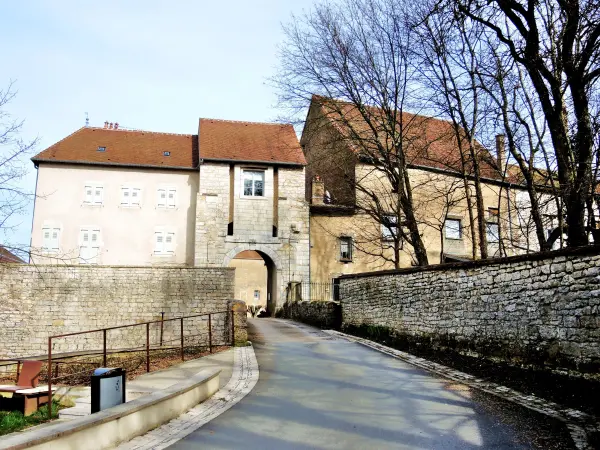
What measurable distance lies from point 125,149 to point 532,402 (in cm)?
2900

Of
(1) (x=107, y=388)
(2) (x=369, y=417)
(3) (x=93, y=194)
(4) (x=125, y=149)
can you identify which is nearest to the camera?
(2) (x=369, y=417)

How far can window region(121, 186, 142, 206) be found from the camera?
3025 centimetres

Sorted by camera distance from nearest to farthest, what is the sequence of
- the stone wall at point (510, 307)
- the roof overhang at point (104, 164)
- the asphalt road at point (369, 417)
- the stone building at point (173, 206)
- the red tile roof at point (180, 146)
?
the asphalt road at point (369, 417) → the stone wall at point (510, 307) → the stone building at point (173, 206) → the roof overhang at point (104, 164) → the red tile roof at point (180, 146)

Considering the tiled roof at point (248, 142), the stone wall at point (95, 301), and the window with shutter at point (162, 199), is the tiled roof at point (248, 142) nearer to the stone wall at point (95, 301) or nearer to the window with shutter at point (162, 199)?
the window with shutter at point (162, 199)

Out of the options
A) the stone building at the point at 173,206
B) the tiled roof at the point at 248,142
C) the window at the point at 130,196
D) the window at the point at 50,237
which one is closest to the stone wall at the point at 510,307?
the stone building at the point at 173,206

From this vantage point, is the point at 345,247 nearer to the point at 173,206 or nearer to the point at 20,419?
the point at 173,206

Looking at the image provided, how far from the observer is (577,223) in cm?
982

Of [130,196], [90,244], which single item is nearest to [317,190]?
[130,196]

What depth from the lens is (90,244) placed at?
96.6 feet

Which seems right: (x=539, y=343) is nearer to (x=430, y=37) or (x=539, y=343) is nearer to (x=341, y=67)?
(x=430, y=37)

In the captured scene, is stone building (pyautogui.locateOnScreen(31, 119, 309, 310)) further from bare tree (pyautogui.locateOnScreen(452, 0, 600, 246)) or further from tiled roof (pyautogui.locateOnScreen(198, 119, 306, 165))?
bare tree (pyautogui.locateOnScreen(452, 0, 600, 246))

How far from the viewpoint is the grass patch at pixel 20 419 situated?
7613 millimetres

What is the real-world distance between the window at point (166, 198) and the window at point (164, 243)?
1654 mm

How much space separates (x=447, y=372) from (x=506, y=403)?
268 centimetres
